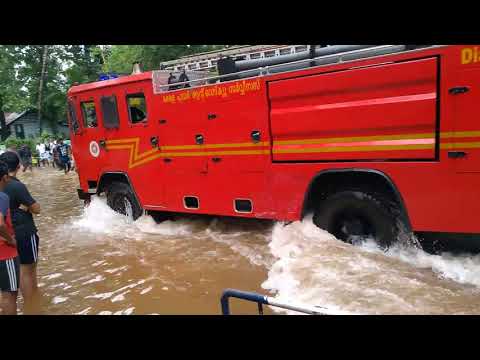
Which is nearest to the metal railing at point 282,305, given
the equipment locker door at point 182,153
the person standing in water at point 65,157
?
the equipment locker door at point 182,153

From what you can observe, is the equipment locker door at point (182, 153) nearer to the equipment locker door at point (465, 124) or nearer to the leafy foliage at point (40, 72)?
the equipment locker door at point (465, 124)

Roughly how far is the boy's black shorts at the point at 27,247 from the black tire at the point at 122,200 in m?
2.71

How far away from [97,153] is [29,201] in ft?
10.5

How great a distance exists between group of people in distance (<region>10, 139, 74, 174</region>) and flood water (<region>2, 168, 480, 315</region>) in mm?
10590

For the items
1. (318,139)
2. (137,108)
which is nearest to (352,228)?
(318,139)

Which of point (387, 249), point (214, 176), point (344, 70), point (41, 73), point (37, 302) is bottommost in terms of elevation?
point (37, 302)

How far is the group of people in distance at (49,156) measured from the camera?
17.5 metres

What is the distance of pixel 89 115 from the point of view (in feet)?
23.4

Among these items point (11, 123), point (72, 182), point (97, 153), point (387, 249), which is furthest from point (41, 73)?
point (387, 249)

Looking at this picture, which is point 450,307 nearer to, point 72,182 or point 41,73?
point 72,182

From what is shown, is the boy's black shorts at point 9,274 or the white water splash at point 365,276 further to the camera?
the white water splash at point 365,276

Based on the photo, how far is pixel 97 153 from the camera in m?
7.06

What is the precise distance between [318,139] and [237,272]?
1.91 m

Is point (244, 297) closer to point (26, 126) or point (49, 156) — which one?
point (49, 156)
